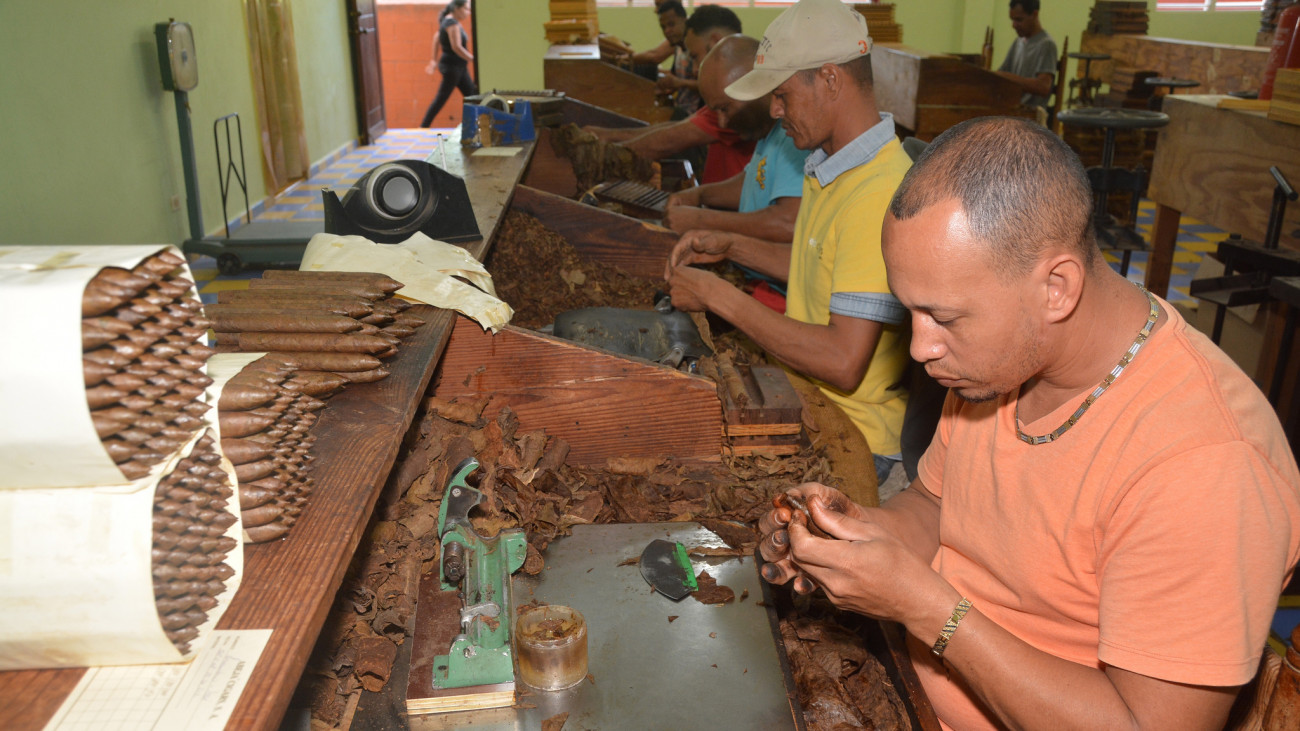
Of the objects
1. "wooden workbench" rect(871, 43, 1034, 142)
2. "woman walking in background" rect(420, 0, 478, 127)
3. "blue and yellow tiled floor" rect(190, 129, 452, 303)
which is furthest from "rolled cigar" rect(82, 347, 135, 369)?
"woman walking in background" rect(420, 0, 478, 127)

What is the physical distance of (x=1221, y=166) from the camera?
4141 millimetres

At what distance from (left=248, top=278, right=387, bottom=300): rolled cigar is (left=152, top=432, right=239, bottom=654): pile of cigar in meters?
0.64

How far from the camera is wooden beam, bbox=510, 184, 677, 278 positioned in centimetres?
355

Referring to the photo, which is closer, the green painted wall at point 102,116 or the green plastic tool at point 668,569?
the green plastic tool at point 668,569

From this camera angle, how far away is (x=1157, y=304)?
1.26m

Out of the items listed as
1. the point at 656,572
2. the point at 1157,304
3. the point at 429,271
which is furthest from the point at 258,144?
the point at 1157,304

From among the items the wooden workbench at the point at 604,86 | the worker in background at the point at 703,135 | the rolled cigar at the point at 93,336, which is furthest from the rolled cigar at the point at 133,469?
the wooden workbench at the point at 604,86

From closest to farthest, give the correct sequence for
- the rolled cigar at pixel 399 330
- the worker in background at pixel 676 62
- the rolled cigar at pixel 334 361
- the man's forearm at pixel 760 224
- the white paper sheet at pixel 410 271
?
1. the rolled cigar at pixel 334 361
2. the rolled cigar at pixel 399 330
3. the white paper sheet at pixel 410 271
4. the man's forearm at pixel 760 224
5. the worker in background at pixel 676 62

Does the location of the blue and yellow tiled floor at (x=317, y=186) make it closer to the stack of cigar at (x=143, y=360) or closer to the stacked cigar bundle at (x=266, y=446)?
the stacked cigar bundle at (x=266, y=446)

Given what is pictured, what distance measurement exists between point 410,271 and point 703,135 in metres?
3.53

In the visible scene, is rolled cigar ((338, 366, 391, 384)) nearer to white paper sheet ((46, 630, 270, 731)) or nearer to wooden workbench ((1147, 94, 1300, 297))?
white paper sheet ((46, 630, 270, 731))

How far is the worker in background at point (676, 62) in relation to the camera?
6961 millimetres

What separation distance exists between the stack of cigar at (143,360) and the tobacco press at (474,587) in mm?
579

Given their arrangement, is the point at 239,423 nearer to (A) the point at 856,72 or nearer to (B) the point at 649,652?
(B) the point at 649,652
